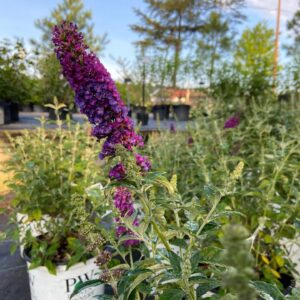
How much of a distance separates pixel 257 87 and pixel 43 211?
19.5 feet

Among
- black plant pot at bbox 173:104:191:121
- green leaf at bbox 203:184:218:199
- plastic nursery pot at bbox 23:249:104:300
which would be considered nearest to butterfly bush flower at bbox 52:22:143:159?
green leaf at bbox 203:184:218:199

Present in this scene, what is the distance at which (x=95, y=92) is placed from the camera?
77 centimetres

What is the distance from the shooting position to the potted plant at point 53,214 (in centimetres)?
137

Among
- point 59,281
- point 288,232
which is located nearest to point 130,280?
point 59,281

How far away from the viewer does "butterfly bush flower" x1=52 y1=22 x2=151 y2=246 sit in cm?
76

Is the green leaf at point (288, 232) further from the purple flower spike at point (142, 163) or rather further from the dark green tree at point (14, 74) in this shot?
the dark green tree at point (14, 74)

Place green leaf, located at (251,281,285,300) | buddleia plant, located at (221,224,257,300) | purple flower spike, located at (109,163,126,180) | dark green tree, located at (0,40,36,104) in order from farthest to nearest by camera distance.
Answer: dark green tree, located at (0,40,36,104)
purple flower spike, located at (109,163,126,180)
green leaf, located at (251,281,285,300)
buddleia plant, located at (221,224,257,300)

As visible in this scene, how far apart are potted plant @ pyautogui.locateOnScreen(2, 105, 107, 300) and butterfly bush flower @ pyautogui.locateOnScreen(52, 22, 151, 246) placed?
57cm

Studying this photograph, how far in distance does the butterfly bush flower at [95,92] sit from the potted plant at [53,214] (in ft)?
1.86

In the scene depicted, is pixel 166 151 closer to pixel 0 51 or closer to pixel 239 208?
pixel 239 208

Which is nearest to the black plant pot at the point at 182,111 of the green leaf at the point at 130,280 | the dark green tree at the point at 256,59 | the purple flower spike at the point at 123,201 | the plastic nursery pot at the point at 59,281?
the dark green tree at the point at 256,59

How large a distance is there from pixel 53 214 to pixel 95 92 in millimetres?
1044

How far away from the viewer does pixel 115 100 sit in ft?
2.52

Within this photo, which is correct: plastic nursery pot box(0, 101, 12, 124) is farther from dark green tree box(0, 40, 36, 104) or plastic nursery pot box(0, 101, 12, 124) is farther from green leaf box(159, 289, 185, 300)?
green leaf box(159, 289, 185, 300)
